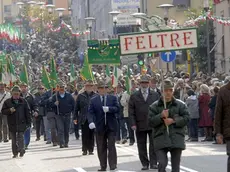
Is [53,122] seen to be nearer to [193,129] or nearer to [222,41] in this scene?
[193,129]

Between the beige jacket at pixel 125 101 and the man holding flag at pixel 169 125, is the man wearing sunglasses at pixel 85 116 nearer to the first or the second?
the beige jacket at pixel 125 101

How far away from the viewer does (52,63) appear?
1222 inches

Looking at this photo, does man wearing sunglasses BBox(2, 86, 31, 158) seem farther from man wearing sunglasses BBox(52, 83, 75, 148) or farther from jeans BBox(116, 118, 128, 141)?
jeans BBox(116, 118, 128, 141)

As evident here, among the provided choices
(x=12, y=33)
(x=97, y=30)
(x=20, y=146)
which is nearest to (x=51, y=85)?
(x=20, y=146)

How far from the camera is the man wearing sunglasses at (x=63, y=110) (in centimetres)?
2689

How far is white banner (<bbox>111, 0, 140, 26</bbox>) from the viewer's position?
77.1m

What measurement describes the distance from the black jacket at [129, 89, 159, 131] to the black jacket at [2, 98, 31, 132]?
5087mm

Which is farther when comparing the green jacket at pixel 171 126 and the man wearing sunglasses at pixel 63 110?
the man wearing sunglasses at pixel 63 110

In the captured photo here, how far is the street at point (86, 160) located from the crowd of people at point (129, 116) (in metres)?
0.42

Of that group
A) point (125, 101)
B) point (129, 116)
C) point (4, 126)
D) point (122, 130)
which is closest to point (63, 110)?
point (125, 101)

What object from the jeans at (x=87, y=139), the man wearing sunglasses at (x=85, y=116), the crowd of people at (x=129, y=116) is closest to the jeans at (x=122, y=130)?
the crowd of people at (x=129, y=116)

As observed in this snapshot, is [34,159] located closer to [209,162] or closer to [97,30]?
[209,162]

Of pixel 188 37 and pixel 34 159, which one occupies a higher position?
pixel 188 37

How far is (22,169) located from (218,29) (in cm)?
3259
